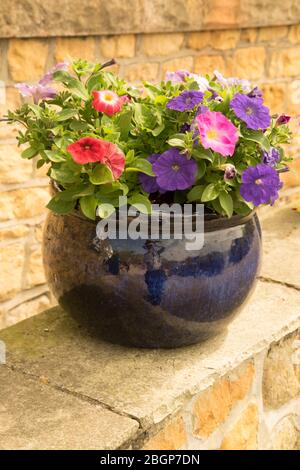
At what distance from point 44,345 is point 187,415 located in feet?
1.49

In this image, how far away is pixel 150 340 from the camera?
1.94 metres

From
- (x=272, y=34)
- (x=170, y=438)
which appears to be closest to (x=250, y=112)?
(x=170, y=438)

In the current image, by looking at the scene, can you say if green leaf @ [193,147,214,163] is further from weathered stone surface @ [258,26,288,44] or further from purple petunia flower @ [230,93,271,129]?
weathered stone surface @ [258,26,288,44]

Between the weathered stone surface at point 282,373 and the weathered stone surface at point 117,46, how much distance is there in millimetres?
1339

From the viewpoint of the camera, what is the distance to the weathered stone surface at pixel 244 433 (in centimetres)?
206

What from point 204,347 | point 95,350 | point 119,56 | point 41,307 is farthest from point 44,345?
point 119,56

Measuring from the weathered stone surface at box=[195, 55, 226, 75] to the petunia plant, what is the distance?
1.43 metres

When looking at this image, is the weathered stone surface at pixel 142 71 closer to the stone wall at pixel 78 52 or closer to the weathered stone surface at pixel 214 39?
the stone wall at pixel 78 52

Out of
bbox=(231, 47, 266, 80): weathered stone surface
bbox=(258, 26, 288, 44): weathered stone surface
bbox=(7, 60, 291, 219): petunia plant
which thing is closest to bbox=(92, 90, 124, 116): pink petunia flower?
bbox=(7, 60, 291, 219): petunia plant

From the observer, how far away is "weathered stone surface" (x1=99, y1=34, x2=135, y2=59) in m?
2.87

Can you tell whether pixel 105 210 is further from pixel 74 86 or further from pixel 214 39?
pixel 214 39

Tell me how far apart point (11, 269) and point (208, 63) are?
52.3 inches

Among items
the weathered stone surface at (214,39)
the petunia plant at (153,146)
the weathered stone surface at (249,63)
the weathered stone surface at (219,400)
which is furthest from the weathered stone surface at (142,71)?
the weathered stone surface at (219,400)

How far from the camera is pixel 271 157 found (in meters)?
1.88
